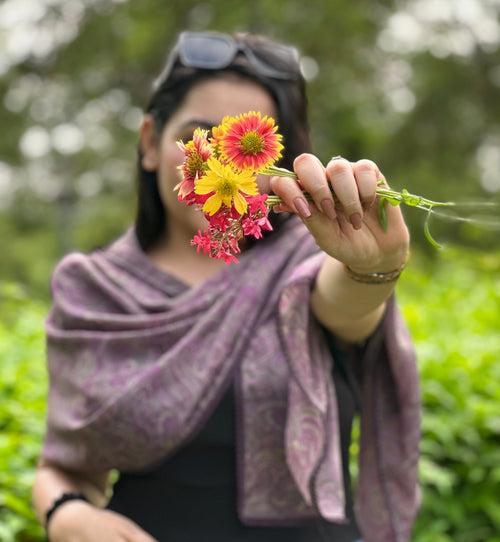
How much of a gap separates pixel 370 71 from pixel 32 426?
466 inches

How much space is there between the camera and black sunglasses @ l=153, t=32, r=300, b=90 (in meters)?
1.76

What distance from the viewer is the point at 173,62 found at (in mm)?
1863

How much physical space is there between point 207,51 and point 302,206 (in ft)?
3.22

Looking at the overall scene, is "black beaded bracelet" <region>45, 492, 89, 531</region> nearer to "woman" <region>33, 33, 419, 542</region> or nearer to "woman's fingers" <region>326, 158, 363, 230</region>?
"woman" <region>33, 33, 419, 542</region>

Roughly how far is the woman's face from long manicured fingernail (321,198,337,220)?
0.76 meters

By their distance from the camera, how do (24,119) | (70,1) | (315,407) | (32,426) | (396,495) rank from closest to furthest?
(315,407), (396,495), (32,426), (70,1), (24,119)

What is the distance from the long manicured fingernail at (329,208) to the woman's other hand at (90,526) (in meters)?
0.91

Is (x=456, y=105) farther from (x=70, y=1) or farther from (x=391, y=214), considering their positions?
(x=391, y=214)

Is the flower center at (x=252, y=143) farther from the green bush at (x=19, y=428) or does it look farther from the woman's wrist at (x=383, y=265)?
the green bush at (x=19, y=428)

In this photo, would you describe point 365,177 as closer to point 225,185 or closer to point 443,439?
point 225,185

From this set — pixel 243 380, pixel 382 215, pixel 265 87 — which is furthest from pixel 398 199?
pixel 265 87

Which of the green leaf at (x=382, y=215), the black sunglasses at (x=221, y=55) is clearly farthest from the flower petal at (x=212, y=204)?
the black sunglasses at (x=221, y=55)

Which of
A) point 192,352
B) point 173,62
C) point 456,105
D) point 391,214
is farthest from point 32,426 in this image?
point 456,105

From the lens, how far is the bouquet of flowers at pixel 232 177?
2.66 feet
